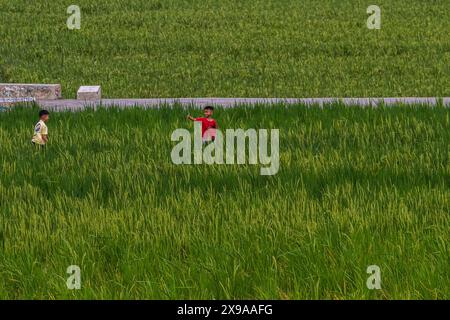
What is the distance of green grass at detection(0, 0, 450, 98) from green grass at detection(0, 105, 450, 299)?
1260 centimetres

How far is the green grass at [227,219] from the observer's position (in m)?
7.33

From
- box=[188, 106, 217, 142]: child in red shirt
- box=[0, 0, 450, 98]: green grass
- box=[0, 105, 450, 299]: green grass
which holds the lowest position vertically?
box=[0, 105, 450, 299]: green grass

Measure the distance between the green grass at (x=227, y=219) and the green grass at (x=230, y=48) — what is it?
1260cm

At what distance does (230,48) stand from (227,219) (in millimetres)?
22934

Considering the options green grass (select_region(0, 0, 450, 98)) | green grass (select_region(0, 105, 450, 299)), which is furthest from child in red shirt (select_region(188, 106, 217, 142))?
green grass (select_region(0, 0, 450, 98))

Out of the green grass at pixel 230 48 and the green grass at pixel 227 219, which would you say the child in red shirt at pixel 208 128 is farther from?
the green grass at pixel 230 48

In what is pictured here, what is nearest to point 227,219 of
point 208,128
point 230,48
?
point 208,128

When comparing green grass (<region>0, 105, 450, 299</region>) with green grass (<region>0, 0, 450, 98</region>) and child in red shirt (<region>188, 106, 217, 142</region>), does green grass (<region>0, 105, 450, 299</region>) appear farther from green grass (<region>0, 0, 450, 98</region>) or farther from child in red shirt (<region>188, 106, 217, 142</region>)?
green grass (<region>0, 0, 450, 98</region>)

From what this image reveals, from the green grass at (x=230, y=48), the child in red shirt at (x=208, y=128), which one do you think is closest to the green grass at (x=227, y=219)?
the child in red shirt at (x=208, y=128)

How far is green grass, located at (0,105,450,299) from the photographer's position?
733 centimetres

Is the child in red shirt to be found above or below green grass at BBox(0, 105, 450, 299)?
above
